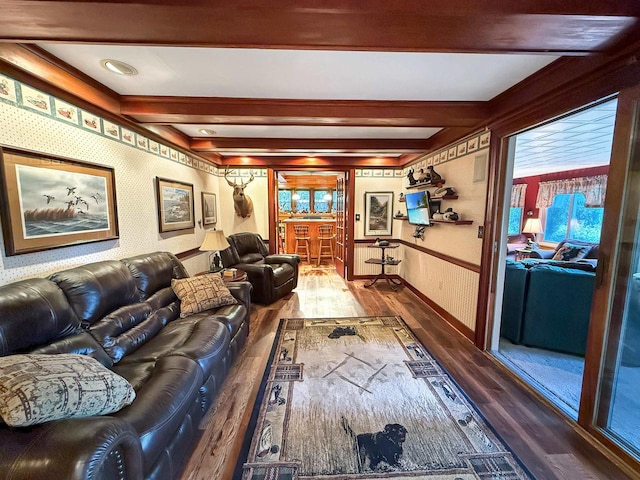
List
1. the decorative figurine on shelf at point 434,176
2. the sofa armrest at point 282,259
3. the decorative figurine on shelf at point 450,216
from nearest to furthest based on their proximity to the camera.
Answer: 1. the decorative figurine on shelf at point 450,216
2. the decorative figurine on shelf at point 434,176
3. the sofa armrest at point 282,259

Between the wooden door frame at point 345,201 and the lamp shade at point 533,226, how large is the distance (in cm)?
456

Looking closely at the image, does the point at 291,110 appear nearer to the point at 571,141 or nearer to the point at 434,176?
the point at 434,176

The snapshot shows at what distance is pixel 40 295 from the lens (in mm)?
1476

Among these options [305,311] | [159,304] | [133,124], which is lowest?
[305,311]

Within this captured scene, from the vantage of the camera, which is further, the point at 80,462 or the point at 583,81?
the point at 583,81

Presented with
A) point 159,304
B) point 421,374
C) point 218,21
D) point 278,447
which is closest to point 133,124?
point 159,304

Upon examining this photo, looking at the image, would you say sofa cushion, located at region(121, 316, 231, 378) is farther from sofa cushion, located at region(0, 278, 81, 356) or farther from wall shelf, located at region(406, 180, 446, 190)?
wall shelf, located at region(406, 180, 446, 190)

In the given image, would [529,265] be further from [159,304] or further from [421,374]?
[159,304]

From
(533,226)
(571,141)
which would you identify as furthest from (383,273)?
(533,226)

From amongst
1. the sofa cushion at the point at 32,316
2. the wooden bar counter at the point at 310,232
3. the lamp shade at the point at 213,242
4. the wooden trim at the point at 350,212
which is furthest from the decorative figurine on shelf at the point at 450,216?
the wooden bar counter at the point at 310,232

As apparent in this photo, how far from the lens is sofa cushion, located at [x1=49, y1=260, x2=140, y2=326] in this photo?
1688mm

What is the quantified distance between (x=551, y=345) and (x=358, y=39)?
3.34 m

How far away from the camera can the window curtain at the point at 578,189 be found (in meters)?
5.21

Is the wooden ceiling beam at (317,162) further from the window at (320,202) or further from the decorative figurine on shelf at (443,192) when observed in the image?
the window at (320,202)
